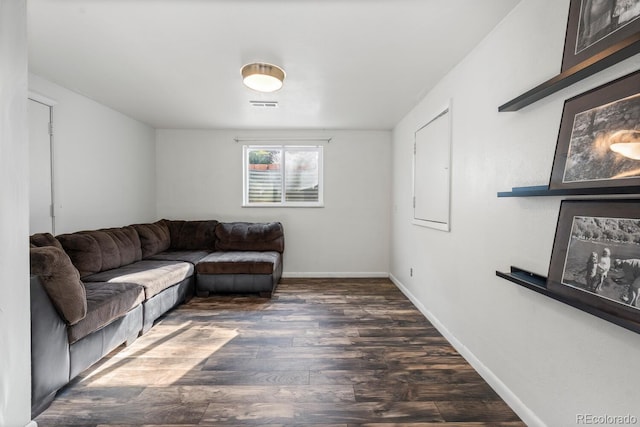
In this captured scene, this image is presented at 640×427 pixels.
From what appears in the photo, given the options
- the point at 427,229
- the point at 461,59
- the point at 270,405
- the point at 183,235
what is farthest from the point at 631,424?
the point at 183,235

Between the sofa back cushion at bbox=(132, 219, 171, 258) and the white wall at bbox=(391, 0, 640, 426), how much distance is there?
3614mm

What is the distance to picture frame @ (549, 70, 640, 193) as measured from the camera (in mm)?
1055

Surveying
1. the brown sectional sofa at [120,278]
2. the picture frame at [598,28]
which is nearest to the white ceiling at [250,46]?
the picture frame at [598,28]

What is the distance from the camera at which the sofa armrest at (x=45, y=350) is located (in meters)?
1.57

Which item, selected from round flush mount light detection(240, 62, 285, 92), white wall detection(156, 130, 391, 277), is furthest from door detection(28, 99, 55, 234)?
round flush mount light detection(240, 62, 285, 92)

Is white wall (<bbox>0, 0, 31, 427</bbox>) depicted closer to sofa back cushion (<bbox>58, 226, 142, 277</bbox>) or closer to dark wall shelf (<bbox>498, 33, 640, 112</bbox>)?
sofa back cushion (<bbox>58, 226, 142, 277</bbox>)

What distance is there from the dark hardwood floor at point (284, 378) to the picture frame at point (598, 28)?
74.1 inches

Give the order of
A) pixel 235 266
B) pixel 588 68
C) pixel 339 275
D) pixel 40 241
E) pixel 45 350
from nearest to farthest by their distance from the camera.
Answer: pixel 588 68
pixel 45 350
pixel 40 241
pixel 235 266
pixel 339 275

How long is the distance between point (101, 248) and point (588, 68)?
389 centimetres

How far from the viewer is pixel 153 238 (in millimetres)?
3842

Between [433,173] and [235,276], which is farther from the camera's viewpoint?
[235,276]

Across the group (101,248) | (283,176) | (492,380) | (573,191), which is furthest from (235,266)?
(573,191)

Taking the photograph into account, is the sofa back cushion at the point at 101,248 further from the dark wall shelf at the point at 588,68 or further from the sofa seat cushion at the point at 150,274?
A: the dark wall shelf at the point at 588,68

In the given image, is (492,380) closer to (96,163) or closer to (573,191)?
(573,191)
